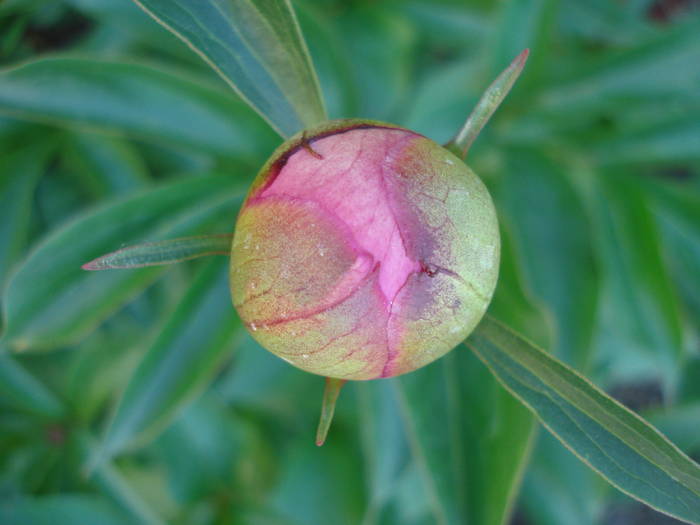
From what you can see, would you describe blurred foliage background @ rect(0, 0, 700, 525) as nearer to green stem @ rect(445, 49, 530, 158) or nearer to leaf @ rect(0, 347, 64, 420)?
leaf @ rect(0, 347, 64, 420)

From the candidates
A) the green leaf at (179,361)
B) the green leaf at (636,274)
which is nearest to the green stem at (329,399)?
the green leaf at (179,361)

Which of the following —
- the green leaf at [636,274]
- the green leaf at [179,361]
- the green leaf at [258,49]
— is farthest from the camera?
the green leaf at [636,274]

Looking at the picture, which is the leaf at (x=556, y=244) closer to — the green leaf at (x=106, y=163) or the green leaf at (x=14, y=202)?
the green leaf at (x=106, y=163)

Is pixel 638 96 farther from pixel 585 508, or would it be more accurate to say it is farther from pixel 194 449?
pixel 194 449

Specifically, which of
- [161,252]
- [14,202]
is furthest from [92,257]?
[14,202]

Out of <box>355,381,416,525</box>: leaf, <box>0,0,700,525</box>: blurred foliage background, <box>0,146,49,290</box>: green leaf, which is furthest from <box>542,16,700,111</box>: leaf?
<box>0,146,49,290</box>: green leaf

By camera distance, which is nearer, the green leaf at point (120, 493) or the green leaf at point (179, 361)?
the green leaf at point (179, 361)
